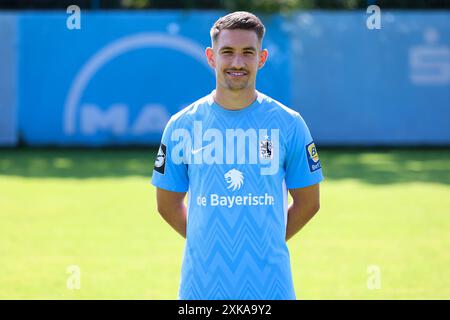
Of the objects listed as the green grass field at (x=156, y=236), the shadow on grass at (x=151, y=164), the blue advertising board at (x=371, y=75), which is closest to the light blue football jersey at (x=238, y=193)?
the green grass field at (x=156, y=236)

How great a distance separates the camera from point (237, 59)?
351cm

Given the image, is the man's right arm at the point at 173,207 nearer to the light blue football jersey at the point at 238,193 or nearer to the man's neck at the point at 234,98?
the light blue football jersey at the point at 238,193

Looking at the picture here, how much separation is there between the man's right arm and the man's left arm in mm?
488

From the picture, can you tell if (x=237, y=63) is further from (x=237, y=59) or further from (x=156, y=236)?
(x=156, y=236)

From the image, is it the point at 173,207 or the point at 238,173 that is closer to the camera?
the point at 238,173

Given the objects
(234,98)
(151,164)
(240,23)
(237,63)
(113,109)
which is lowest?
(151,164)

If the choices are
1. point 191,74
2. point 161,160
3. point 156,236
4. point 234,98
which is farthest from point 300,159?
point 191,74

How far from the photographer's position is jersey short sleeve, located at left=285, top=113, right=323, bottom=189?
362cm

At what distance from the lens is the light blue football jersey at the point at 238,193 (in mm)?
3496

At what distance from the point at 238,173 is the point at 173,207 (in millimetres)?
466

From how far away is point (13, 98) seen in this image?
61.4ft

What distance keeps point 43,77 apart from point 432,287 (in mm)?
13473

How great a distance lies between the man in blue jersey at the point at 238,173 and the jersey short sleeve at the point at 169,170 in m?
0.03

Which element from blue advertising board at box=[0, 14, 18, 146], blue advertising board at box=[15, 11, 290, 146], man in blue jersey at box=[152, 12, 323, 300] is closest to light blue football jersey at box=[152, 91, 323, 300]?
man in blue jersey at box=[152, 12, 323, 300]
